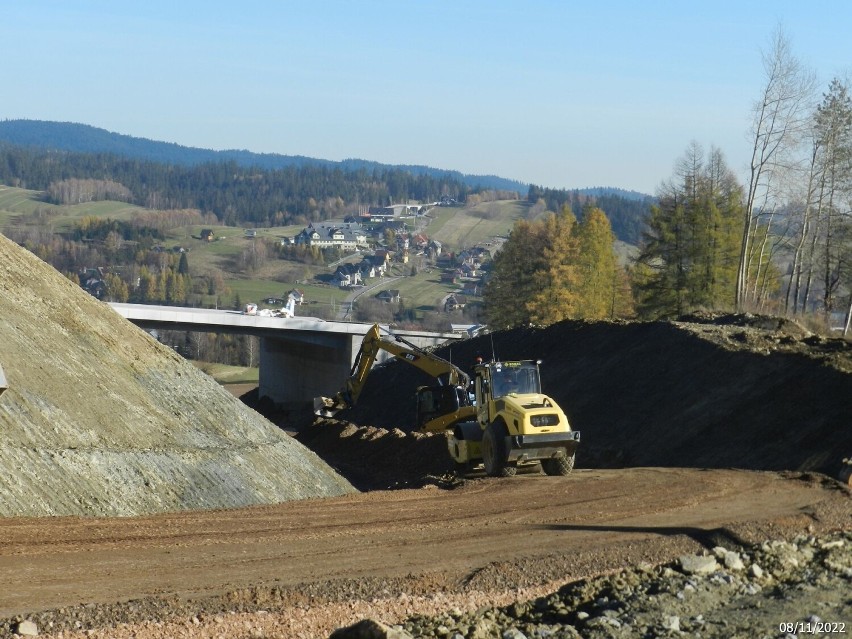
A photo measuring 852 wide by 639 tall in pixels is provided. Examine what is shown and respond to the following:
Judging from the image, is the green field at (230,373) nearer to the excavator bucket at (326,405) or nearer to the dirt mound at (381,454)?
the dirt mound at (381,454)

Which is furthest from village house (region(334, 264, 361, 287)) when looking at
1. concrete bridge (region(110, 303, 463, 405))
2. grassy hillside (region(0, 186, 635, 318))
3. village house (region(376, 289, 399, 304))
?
concrete bridge (region(110, 303, 463, 405))

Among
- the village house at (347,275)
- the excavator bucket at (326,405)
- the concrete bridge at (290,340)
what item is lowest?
the village house at (347,275)

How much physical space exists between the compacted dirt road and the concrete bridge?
41095 millimetres

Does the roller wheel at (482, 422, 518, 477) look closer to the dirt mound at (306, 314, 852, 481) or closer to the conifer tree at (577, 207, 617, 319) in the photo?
the dirt mound at (306, 314, 852, 481)

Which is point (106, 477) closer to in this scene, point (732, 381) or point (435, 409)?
point (435, 409)

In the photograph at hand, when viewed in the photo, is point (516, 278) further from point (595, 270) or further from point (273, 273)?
point (273, 273)

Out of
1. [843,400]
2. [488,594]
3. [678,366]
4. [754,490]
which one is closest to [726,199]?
[678,366]

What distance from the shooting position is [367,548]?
50.8 feet

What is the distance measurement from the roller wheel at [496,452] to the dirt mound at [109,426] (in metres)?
4.48

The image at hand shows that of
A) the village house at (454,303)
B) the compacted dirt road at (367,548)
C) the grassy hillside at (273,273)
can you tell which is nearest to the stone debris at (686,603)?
the compacted dirt road at (367,548)

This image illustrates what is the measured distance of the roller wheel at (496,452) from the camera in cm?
2320
